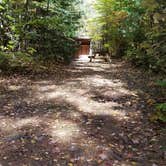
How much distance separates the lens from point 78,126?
5.96 metres

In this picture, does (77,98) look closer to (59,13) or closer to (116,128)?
(116,128)

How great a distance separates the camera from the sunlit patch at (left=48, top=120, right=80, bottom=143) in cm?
537

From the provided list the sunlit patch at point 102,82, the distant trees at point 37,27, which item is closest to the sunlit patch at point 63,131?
the sunlit patch at point 102,82

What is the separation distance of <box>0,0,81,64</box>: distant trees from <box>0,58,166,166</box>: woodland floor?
3.11m

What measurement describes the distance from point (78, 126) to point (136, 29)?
33.6ft

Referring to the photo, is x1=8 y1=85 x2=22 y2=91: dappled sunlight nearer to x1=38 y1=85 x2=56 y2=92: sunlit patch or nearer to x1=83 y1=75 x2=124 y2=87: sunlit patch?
x1=38 y1=85 x2=56 y2=92: sunlit patch

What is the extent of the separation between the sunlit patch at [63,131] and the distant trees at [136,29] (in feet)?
9.42

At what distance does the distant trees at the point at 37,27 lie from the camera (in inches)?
478

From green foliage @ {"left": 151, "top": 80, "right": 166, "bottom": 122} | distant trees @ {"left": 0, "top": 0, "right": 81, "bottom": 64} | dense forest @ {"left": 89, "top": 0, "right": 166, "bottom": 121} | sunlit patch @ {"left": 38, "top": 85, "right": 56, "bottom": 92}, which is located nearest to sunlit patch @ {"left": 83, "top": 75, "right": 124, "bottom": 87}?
dense forest @ {"left": 89, "top": 0, "right": 166, "bottom": 121}

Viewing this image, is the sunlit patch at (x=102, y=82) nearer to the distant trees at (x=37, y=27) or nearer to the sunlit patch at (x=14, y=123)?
the distant trees at (x=37, y=27)

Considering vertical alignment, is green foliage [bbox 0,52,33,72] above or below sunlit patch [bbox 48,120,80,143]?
above

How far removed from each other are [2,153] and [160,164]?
2.38 meters

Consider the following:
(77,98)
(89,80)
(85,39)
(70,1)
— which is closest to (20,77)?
(89,80)

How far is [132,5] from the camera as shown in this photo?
1595 centimetres
